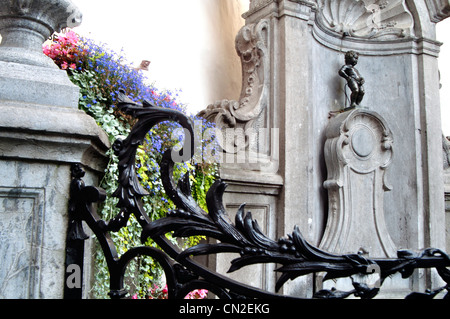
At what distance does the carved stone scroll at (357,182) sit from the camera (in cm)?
417

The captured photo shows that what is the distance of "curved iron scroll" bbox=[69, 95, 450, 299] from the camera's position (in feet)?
3.54

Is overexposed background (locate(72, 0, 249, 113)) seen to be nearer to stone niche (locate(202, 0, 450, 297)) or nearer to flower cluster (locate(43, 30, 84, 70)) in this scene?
stone niche (locate(202, 0, 450, 297))

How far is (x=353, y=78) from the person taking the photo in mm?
4523

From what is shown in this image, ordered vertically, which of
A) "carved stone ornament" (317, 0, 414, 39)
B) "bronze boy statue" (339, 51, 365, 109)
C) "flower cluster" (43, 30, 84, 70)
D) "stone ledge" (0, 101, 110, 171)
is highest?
"carved stone ornament" (317, 0, 414, 39)

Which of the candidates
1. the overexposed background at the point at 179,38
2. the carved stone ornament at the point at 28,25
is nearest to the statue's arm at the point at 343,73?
the overexposed background at the point at 179,38

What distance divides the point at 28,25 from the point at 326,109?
3.58 meters

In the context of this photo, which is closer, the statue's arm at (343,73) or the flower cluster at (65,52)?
the flower cluster at (65,52)

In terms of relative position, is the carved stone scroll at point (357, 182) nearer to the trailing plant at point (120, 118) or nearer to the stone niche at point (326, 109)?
the stone niche at point (326, 109)

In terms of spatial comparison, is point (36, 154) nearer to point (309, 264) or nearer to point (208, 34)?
point (309, 264)

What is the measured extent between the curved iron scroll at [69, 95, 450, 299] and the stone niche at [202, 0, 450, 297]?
2196 millimetres

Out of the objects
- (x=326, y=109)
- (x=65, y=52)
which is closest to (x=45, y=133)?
(x=65, y=52)

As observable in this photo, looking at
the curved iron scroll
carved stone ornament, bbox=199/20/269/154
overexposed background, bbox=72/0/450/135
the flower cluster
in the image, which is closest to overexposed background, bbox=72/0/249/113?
overexposed background, bbox=72/0/450/135

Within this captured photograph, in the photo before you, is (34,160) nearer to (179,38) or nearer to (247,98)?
(247,98)

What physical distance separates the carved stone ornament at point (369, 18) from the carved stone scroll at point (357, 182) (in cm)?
111
